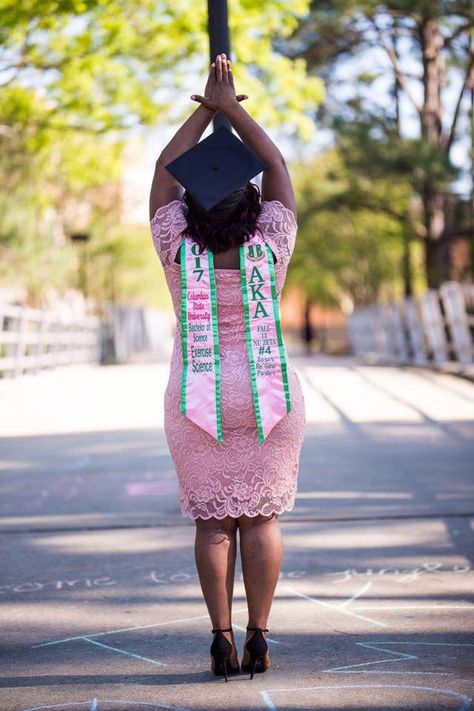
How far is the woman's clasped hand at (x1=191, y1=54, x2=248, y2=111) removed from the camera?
4074mm

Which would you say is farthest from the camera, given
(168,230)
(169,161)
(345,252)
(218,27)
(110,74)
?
(345,252)

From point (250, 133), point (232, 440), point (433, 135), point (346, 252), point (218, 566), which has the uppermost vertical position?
point (433, 135)

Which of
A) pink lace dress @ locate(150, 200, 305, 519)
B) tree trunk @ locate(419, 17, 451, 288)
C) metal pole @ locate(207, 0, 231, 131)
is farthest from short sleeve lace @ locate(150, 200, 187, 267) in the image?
tree trunk @ locate(419, 17, 451, 288)

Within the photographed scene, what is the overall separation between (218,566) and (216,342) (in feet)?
2.51

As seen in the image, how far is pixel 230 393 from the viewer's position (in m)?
3.88

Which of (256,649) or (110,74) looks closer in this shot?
(256,649)

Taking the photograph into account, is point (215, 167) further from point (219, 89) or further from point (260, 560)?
point (260, 560)

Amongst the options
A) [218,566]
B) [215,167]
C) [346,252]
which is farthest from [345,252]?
[218,566]

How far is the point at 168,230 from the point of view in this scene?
3.98 meters

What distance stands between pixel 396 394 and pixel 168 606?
1130 centimetres

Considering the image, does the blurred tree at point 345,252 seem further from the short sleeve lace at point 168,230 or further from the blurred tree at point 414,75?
the short sleeve lace at point 168,230

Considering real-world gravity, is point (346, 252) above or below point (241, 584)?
above

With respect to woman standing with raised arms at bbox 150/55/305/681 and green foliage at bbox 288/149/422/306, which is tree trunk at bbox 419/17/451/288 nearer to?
green foliage at bbox 288/149/422/306

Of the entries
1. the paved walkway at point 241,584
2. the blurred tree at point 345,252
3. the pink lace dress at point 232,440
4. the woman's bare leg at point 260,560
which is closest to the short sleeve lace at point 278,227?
the pink lace dress at point 232,440
